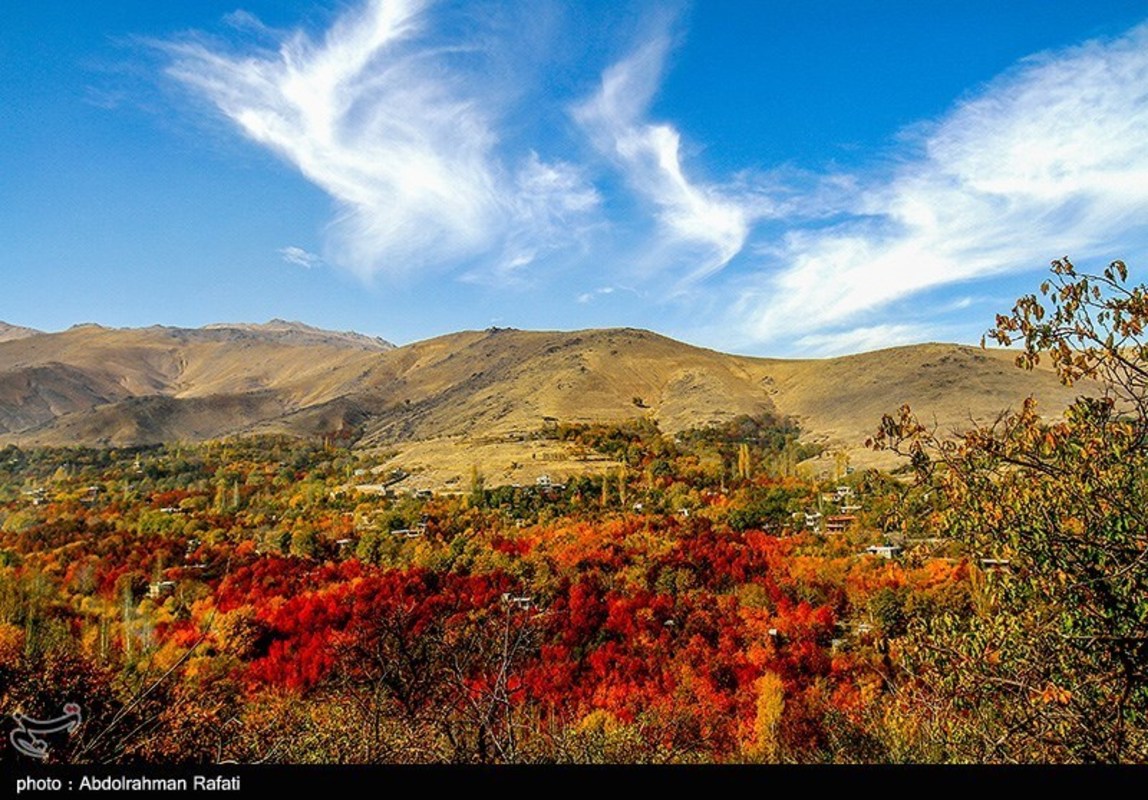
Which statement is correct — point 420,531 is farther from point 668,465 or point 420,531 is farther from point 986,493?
point 986,493

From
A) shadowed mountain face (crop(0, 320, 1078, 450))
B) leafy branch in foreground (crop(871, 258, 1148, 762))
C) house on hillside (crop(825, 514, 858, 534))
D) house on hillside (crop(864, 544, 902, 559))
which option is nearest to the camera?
leafy branch in foreground (crop(871, 258, 1148, 762))

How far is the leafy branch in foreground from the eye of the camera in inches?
282

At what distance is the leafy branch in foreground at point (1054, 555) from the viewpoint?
715cm

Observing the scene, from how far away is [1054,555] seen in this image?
8.05m

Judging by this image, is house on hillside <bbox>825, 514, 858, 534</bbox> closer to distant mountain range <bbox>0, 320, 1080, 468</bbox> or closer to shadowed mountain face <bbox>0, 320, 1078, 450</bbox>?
distant mountain range <bbox>0, 320, 1080, 468</bbox>

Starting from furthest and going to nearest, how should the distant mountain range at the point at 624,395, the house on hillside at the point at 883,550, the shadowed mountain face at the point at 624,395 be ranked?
the shadowed mountain face at the point at 624,395 < the distant mountain range at the point at 624,395 < the house on hillside at the point at 883,550

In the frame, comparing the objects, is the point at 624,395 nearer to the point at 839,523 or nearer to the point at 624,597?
the point at 839,523

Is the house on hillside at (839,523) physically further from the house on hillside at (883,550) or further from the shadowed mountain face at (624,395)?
the shadowed mountain face at (624,395)

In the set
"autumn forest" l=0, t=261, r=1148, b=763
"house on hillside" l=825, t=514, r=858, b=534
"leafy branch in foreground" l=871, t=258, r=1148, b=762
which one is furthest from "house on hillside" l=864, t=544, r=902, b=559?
"leafy branch in foreground" l=871, t=258, r=1148, b=762

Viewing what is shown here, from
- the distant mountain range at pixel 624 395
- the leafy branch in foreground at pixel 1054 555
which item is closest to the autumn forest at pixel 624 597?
the leafy branch in foreground at pixel 1054 555

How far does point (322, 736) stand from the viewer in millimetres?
13023

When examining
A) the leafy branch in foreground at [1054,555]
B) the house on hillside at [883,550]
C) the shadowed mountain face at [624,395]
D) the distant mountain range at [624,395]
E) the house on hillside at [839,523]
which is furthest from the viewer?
the shadowed mountain face at [624,395]

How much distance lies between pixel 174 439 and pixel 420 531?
5395 inches

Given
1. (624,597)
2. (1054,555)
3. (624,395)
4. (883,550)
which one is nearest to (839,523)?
(883,550)
